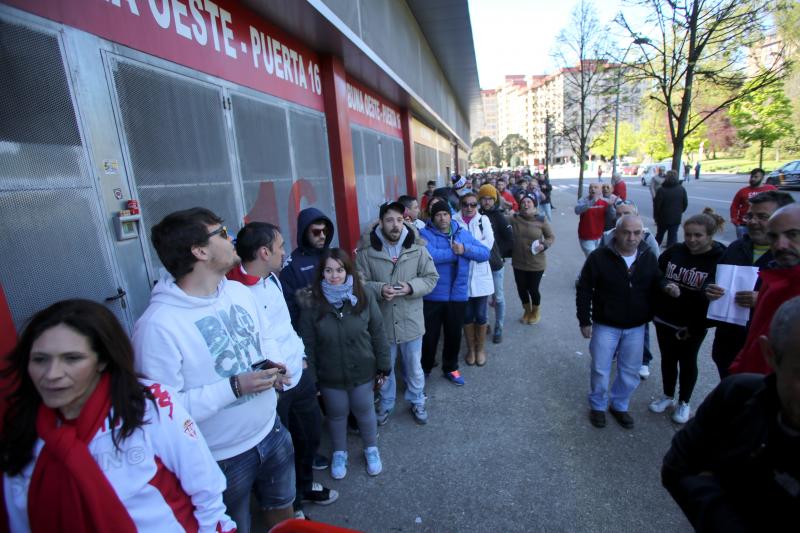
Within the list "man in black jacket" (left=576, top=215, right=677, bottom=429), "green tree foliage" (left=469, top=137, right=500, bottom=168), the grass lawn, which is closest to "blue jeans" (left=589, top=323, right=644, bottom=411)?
"man in black jacket" (left=576, top=215, right=677, bottom=429)

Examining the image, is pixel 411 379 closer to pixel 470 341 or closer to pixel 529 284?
pixel 470 341

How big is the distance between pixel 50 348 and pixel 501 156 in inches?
3573

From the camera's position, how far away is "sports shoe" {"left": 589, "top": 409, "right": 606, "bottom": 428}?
3.58 metres

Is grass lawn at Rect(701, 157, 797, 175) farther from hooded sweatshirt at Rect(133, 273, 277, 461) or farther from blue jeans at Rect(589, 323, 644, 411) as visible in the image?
hooded sweatshirt at Rect(133, 273, 277, 461)

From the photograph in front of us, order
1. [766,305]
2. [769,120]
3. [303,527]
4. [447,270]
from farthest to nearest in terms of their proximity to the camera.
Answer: [769,120] → [447,270] → [766,305] → [303,527]

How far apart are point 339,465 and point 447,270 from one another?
216 centimetres

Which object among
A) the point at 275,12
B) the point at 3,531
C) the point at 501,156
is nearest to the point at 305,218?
the point at 3,531

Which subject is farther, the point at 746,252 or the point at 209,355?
the point at 746,252

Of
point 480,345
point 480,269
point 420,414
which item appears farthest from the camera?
point 480,345

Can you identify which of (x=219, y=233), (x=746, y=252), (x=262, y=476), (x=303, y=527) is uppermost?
(x=219, y=233)

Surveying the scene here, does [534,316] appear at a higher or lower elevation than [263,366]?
lower

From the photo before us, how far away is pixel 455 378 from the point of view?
179 inches

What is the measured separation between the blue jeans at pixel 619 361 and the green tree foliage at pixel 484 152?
90131 mm

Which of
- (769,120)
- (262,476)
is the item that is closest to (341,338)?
(262,476)
